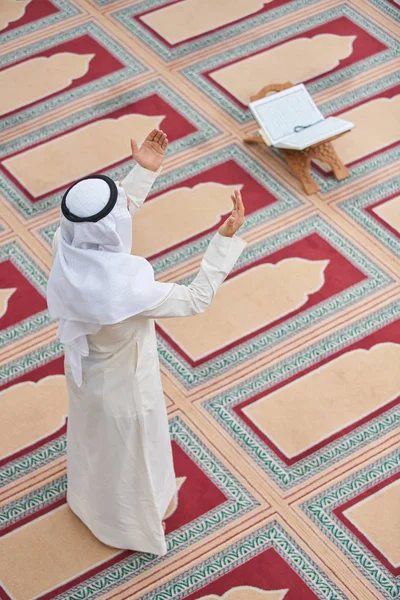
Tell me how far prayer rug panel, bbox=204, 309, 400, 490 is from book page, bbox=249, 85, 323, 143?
1305mm

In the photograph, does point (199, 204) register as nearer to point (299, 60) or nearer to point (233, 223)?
point (299, 60)

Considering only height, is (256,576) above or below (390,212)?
below

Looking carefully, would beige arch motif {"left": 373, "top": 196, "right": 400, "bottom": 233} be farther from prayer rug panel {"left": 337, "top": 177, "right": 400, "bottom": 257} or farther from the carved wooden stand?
the carved wooden stand

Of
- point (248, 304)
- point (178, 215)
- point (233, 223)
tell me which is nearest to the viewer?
point (233, 223)

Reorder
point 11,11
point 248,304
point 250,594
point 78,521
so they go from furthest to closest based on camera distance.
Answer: point 11,11 → point 248,304 → point 78,521 → point 250,594

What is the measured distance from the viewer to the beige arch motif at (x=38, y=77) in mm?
5797

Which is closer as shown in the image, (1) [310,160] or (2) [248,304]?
(2) [248,304]

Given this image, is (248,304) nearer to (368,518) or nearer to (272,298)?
(272,298)

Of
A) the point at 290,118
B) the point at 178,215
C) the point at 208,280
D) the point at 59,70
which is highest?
the point at 59,70

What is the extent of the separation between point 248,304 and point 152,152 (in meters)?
1.40

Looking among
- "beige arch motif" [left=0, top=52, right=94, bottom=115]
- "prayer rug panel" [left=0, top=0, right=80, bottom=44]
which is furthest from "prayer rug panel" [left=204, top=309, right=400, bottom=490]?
"prayer rug panel" [left=0, top=0, right=80, bottom=44]

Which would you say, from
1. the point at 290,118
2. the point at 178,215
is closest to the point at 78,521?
the point at 178,215

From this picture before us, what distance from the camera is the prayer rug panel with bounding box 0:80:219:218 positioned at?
529 centimetres

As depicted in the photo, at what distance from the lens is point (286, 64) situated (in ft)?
19.7
